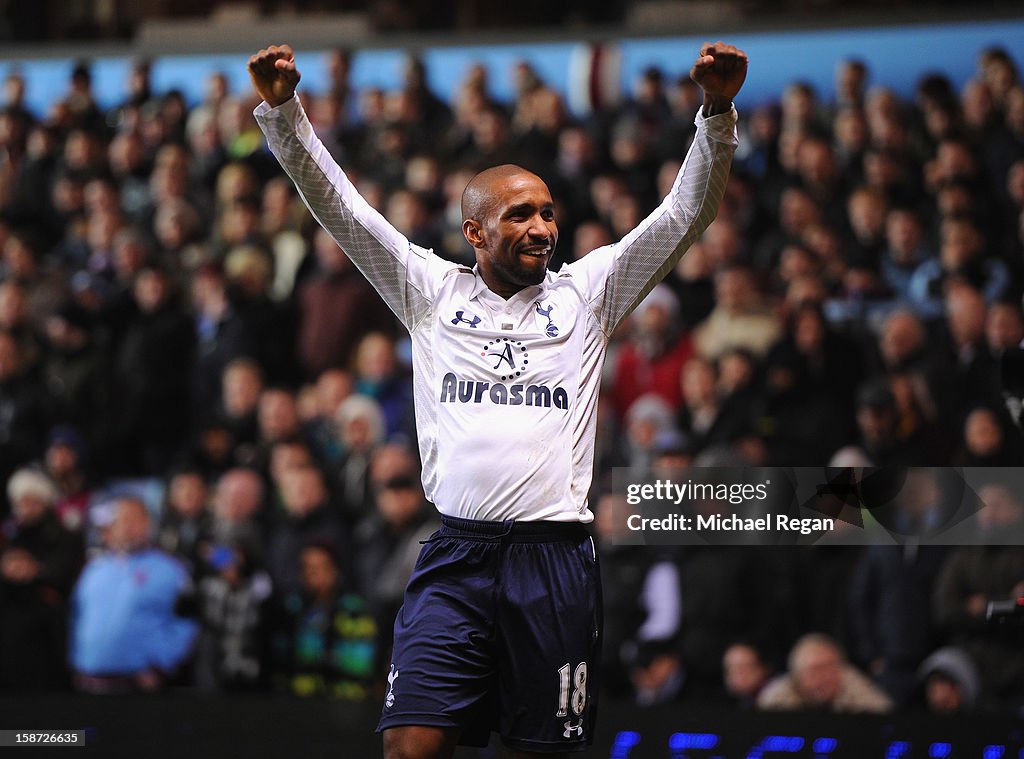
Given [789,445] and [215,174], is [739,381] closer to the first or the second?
[789,445]

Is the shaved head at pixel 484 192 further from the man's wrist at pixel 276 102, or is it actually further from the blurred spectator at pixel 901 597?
the blurred spectator at pixel 901 597

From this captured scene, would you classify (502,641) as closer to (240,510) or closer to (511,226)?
(511,226)

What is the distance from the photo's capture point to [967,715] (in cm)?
562

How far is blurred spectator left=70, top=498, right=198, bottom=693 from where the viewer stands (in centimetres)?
771

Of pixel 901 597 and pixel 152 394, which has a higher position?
pixel 152 394

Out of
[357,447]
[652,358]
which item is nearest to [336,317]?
[357,447]

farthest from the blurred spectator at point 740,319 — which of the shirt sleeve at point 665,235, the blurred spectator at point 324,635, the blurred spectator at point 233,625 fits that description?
the shirt sleeve at point 665,235

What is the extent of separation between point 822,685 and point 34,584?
4.59m

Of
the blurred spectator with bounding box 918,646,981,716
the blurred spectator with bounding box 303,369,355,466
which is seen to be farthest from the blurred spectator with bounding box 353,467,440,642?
the blurred spectator with bounding box 918,646,981,716

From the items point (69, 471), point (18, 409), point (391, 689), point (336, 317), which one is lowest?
point (391, 689)

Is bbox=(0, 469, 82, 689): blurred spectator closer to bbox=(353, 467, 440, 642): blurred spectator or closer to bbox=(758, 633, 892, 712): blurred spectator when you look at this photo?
bbox=(353, 467, 440, 642): blurred spectator

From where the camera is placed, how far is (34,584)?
8055 mm

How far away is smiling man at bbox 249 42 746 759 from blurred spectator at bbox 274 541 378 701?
12.5 feet

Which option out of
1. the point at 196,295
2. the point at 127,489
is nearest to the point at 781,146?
the point at 196,295
